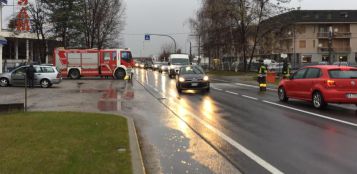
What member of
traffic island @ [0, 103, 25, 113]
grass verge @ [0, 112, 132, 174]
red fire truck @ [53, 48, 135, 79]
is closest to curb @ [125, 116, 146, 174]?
grass verge @ [0, 112, 132, 174]

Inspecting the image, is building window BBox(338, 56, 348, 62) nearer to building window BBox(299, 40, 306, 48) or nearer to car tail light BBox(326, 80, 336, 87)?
building window BBox(299, 40, 306, 48)

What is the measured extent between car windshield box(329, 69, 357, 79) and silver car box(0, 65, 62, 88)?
1914 centimetres

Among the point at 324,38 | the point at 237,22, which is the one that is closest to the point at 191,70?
the point at 237,22

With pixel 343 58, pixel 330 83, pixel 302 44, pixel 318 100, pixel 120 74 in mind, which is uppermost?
pixel 302 44

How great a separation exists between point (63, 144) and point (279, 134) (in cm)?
468

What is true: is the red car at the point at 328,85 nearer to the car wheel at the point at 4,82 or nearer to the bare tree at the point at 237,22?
the car wheel at the point at 4,82

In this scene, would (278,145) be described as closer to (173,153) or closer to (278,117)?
(173,153)

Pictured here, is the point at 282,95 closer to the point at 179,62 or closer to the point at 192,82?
the point at 192,82

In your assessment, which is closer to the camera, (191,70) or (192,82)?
(192,82)

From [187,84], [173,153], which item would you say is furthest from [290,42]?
[173,153]

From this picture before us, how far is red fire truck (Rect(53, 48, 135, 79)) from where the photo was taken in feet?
138

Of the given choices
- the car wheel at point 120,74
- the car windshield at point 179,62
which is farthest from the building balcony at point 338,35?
the car wheel at point 120,74

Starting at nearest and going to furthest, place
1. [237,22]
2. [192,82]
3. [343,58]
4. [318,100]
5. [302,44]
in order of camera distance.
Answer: [318,100], [192,82], [237,22], [302,44], [343,58]

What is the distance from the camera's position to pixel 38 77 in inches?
1111
